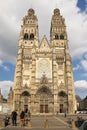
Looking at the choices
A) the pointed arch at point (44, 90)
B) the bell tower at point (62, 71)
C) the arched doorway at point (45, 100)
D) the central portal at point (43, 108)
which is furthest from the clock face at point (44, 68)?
the central portal at point (43, 108)

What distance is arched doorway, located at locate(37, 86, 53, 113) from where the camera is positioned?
61.4 m

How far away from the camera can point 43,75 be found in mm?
62719

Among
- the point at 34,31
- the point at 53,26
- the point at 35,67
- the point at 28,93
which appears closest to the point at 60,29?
the point at 53,26

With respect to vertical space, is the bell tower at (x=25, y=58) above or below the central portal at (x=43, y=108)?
above

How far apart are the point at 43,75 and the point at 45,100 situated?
20.8 feet

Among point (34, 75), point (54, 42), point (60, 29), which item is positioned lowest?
point (34, 75)

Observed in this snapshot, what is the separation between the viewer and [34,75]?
6209 centimetres

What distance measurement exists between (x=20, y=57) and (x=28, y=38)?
22.4 ft

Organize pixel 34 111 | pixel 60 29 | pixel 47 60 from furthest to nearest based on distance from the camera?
pixel 60 29
pixel 47 60
pixel 34 111

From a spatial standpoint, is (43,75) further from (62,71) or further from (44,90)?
(62,71)

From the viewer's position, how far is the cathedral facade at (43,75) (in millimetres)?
60812

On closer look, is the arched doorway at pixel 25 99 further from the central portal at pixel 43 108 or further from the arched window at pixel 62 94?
the arched window at pixel 62 94

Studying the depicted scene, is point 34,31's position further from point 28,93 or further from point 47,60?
point 28,93

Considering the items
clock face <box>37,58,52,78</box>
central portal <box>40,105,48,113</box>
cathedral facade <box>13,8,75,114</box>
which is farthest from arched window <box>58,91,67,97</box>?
clock face <box>37,58,52,78</box>
